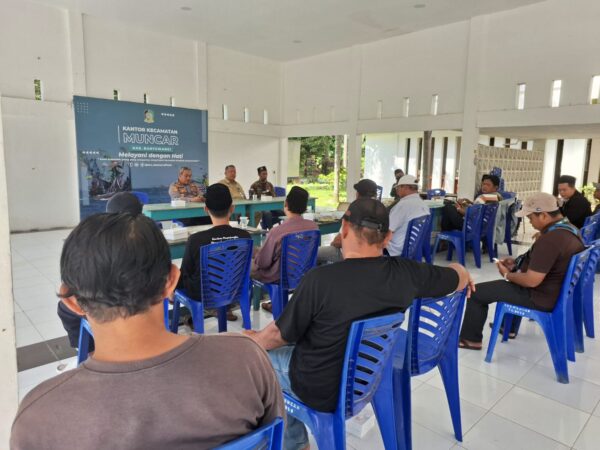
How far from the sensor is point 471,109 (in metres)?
7.82

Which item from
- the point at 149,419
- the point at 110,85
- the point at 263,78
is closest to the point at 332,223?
Answer: the point at 149,419

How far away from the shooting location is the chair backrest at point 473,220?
17.7ft

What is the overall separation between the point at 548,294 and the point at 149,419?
2.65 meters

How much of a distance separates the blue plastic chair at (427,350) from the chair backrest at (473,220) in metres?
3.71

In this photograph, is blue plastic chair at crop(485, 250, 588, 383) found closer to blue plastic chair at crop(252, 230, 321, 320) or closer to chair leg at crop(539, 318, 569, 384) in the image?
chair leg at crop(539, 318, 569, 384)

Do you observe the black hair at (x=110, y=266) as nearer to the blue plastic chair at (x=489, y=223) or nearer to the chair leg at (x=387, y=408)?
the chair leg at (x=387, y=408)

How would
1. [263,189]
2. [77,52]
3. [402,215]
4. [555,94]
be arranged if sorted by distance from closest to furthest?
[402,215]
[555,94]
[263,189]
[77,52]

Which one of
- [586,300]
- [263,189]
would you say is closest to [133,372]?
[586,300]

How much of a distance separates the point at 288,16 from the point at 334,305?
7.35 m

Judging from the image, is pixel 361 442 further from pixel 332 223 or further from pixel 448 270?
pixel 332 223

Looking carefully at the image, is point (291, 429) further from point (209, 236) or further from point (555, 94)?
point (555, 94)

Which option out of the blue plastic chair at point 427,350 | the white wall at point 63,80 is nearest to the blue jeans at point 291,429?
the blue plastic chair at point 427,350

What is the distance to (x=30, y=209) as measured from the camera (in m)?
7.52

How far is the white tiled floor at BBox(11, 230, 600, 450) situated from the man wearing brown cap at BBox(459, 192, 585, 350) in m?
0.32
